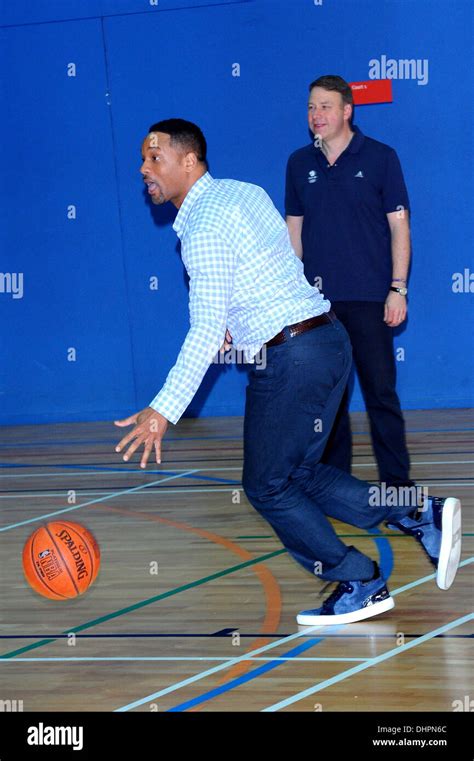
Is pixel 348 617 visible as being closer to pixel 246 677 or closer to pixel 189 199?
pixel 246 677

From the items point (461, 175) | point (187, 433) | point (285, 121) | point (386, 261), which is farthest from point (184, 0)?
point (386, 261)

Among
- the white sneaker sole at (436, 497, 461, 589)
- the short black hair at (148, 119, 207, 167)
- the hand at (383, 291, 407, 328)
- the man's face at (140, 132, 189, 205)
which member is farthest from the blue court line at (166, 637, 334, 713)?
the hand at (383, 291, 407, 328)

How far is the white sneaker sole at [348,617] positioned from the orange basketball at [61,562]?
92 centimetres

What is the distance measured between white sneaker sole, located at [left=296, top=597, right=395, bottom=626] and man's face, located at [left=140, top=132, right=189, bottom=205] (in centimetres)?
162

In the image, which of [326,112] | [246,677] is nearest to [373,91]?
[326,112]

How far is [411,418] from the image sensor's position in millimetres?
9461

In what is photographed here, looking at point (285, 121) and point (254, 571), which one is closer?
point (254, 571)

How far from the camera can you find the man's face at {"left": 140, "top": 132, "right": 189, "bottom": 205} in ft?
13.6

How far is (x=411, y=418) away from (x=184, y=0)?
4050 mm

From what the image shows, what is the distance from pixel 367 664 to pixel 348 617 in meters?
0.48

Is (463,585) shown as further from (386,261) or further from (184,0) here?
(184,0)

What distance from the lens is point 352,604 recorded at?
4.35m

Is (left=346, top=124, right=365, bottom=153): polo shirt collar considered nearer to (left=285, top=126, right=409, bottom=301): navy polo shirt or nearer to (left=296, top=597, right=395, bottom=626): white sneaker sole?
(left=285, top=126, right=409, bottom=301): navy polo shirt

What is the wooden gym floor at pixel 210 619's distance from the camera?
3672mm
